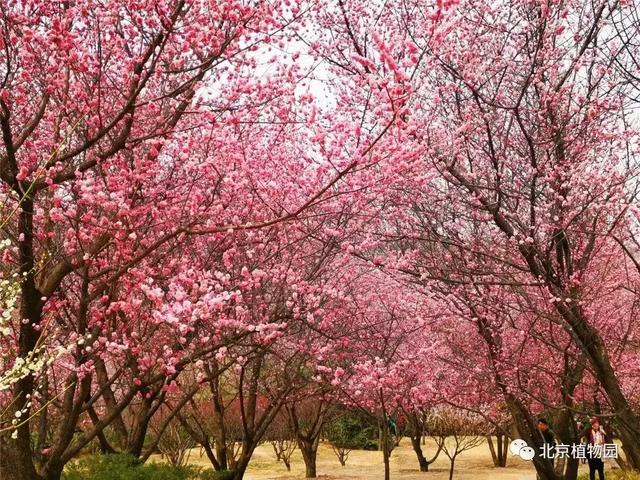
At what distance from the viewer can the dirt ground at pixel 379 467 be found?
19.9 metres

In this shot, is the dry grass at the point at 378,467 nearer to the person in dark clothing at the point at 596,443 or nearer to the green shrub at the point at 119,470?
the person in dark clothing at the point at 596,443

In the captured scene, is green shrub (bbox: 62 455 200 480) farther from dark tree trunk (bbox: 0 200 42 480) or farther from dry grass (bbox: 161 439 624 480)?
dry grass (bbox: 161 439 624 480)

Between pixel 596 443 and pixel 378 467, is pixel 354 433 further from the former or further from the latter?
pixel 596 443

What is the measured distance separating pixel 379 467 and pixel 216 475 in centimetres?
1282

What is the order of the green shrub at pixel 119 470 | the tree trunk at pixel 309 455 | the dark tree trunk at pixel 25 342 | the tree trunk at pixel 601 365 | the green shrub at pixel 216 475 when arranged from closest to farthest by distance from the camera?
the dark tree trunk at pixel 25 342
the tree trunk at pixel 601 365
the green shrub at pixel 119 470
the green shrub at pixel 216 475
the tree trunk at pixel 309 455

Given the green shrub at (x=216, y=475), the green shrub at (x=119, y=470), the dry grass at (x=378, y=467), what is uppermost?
the green shrub at (x=119, y=470)

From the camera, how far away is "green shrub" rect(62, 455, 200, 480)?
29.2 ft

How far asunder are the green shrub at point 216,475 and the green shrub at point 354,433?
51.4 ft

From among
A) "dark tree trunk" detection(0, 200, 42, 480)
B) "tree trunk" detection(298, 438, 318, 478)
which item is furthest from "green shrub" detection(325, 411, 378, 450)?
"dark tree trunk" detection(0, 200, 42, 480)

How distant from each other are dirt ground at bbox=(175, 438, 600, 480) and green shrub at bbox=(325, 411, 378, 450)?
487 millimetres

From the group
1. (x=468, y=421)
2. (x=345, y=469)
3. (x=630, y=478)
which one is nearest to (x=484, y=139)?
(x=630, y=478)

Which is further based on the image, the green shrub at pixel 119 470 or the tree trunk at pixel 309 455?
the tree trunk at pixel 309 455

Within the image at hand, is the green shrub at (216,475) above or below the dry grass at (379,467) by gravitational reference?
above

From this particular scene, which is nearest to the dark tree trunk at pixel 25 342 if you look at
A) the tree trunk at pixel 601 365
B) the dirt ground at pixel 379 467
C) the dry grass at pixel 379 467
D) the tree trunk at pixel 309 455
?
the tree trunk at pixel 601 365
